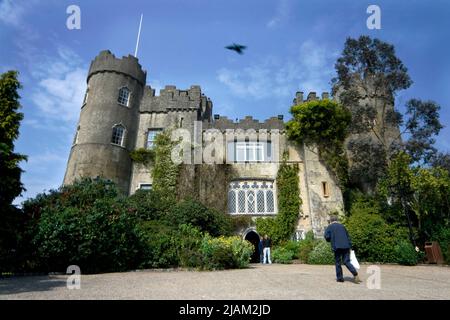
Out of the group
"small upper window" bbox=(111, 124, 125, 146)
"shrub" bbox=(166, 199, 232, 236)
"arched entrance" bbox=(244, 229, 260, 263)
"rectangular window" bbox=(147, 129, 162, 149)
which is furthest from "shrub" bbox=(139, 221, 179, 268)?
"rectangular window" bbox=(147, 129, 162, 149)

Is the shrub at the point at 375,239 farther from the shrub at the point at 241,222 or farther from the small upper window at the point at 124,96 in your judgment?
the small upper window at the point at 124,96

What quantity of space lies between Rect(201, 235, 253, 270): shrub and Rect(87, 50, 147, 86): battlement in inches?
694

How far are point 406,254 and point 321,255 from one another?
4.18 m

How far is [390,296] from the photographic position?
5832 millimetres

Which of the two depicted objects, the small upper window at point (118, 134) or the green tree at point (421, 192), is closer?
the green tree at point (421, 192)

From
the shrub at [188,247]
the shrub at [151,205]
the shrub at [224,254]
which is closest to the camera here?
the shrub at [224,254]

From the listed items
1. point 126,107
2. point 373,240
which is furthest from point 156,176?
point 373,240

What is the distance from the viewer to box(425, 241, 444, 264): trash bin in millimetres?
15516

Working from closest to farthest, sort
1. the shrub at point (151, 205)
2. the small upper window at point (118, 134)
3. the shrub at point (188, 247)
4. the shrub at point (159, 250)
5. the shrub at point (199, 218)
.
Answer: the shrub at point (188, 247) < the shrub at point (159, 250) < the shrub at point (199, 218) < the shrub at point (151, 205) < the small upper window at point (118, 134)

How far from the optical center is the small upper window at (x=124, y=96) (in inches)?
942

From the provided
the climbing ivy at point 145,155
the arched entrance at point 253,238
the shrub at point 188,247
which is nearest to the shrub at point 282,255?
the arched entrance at point 253,238

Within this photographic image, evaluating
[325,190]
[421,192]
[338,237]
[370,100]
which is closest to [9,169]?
[338,237]

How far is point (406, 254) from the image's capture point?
1492 centimetres

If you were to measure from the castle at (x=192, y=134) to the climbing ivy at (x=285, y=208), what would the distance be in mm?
502
